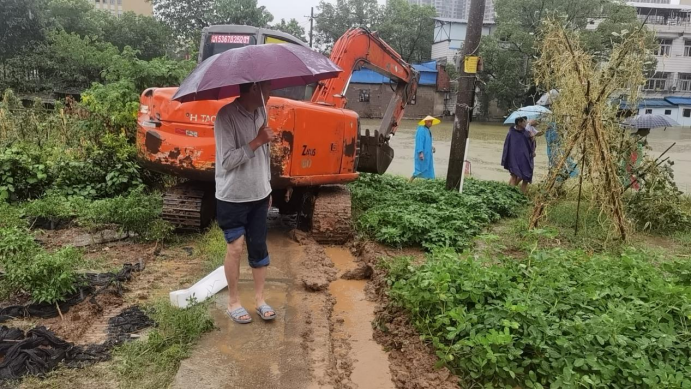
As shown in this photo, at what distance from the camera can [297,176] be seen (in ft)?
19.1

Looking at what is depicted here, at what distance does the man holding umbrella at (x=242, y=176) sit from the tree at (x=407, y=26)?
4109 cm

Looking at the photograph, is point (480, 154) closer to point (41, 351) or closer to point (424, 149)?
point (424, 149)

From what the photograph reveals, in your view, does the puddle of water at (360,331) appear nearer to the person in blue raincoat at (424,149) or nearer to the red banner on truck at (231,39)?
the red banner on truck at (231,39)

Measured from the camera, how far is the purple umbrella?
11.5ft

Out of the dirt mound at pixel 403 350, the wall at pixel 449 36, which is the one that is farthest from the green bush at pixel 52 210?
the wall at pixel 449 36

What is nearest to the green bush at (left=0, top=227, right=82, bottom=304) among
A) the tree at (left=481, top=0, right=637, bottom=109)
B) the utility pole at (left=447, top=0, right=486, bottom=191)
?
the utility pole at (left=447, top=0, right=486, bottom=191)

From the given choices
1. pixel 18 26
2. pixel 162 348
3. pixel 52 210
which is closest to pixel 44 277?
pixel 162 348

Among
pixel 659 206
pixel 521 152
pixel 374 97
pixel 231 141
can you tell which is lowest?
pixel 659 206

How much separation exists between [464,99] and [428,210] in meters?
2.36

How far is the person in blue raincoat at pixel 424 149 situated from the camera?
10.2 m

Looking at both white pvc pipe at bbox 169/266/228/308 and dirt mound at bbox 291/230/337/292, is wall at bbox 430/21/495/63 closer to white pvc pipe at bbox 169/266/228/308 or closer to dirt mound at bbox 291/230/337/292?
dirt mound at bbox 291/230/337/292

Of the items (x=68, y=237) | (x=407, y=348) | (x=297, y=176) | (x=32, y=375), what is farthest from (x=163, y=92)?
(x=407, y=348)

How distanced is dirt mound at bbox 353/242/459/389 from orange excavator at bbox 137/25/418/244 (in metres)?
1.59

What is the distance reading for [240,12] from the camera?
32.6 m
